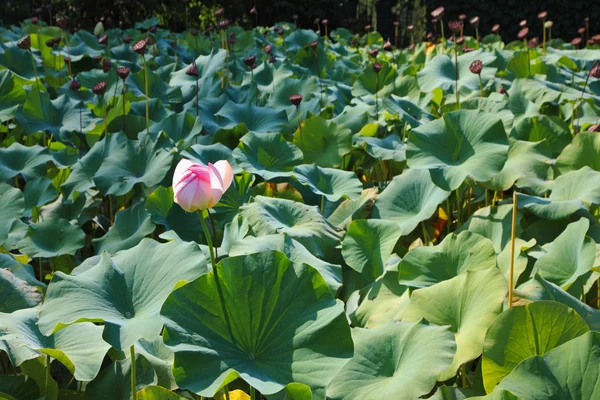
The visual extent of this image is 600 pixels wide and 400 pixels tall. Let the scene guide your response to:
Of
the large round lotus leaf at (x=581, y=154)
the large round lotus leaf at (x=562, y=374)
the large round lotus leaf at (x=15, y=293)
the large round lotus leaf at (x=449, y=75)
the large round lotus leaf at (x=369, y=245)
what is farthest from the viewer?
the large round lotus leaf at (x=449, y=75)

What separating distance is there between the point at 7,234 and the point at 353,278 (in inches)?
33.6

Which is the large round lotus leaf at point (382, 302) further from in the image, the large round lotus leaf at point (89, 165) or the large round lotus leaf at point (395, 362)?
the large round lotus leaf at point (89, 165)

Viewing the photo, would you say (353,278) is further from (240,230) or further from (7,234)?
(7,234)

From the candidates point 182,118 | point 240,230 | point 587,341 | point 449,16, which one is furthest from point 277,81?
point 449,16

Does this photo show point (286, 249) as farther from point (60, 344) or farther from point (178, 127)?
point (178, 127)

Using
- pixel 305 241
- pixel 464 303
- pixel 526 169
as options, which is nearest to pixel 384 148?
pixel 526 169

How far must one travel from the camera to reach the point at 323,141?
2070 mm

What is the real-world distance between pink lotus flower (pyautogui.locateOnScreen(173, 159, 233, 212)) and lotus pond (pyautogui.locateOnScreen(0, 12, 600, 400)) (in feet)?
0.04

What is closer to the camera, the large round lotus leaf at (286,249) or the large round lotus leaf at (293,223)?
the large round lotus leaf at (286,249)

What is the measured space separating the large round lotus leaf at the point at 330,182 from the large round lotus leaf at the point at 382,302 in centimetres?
36

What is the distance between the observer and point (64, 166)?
206cm

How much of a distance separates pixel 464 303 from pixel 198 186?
512 millimetres

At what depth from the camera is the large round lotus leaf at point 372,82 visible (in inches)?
105

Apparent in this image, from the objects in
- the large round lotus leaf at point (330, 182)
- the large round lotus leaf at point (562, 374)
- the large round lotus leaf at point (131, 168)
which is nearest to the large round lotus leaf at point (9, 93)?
the large round lotus leaf at point (131, 168)
